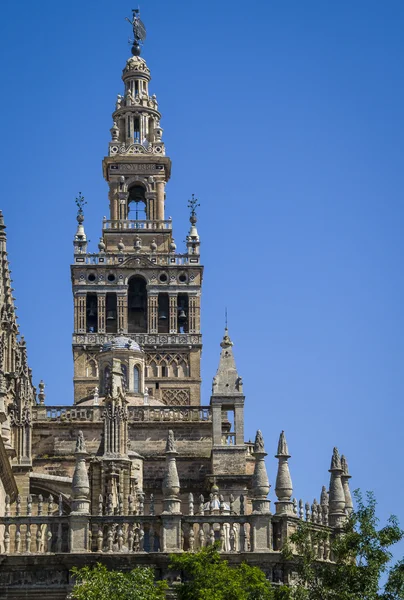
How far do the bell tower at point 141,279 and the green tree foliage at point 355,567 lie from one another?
50752 millimetres

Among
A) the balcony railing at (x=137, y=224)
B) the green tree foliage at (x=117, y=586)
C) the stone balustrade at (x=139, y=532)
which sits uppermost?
the balcony railing at (x=137, y=224)

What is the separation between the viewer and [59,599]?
218 ft

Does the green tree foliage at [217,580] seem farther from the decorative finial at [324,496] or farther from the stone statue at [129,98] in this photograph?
the stone statue at [129,98]

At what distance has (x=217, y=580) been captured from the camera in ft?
204

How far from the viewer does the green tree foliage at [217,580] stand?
6149 cm

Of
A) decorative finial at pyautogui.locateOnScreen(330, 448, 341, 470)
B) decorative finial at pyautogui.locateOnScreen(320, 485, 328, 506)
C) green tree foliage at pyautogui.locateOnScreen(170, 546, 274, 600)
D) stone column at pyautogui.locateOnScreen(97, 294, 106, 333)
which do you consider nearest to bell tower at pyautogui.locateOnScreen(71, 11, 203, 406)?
stone column at pyautogui.locateOnScreen(97, 294, 106, 333)

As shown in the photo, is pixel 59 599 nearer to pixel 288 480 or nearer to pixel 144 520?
pixel 144 520

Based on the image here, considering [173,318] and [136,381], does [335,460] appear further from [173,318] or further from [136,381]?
[173,318]

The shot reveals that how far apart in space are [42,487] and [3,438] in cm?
1556

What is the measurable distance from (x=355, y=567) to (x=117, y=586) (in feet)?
24.4

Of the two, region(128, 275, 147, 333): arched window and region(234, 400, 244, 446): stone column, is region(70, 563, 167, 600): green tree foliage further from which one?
region(128, 275, 147, 333): arched window

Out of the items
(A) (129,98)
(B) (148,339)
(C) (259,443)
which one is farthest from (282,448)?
(A) (129,98)

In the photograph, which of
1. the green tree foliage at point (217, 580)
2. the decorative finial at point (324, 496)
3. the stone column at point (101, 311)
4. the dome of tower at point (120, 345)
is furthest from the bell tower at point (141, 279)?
the green tree foliage at point (217, 580)

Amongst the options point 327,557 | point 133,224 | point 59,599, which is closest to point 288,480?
point 327,557
